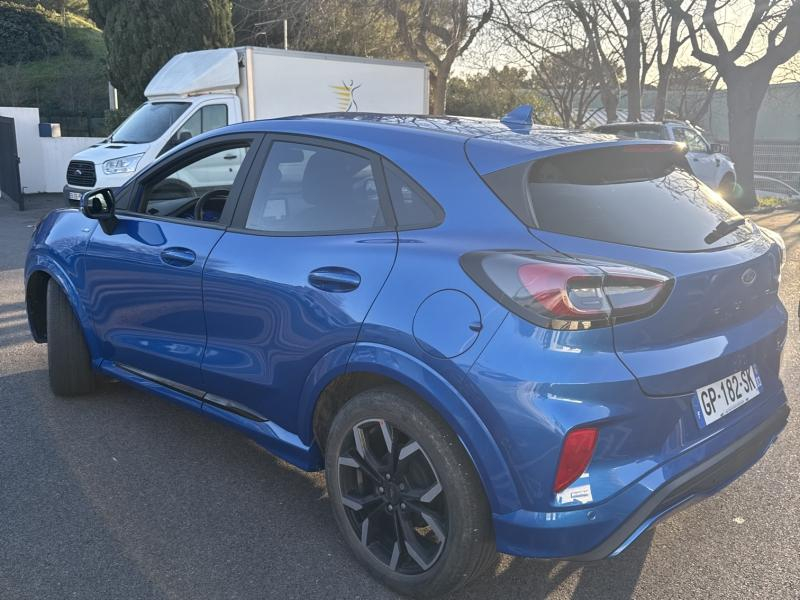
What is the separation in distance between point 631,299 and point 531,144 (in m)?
0.80

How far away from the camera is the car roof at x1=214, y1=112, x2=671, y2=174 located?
2.72 metres

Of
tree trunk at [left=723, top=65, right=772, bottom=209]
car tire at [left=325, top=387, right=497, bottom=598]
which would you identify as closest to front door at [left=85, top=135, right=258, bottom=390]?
car tire at [left=325, top=387, right=497, bottom=598]

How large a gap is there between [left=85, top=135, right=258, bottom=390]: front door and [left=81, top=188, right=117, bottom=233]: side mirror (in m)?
0.04

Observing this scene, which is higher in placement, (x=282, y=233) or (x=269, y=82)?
(x=269, y=82)

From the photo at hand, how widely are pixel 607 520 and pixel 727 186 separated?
50.0 ft

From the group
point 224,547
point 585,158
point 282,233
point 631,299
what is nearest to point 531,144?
point 585,158

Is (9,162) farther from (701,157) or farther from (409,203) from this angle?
(409,203)

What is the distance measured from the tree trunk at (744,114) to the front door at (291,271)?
15.2 meters

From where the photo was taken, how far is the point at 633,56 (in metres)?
17.6

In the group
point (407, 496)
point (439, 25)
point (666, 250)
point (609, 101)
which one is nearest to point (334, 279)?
point (407, 496)

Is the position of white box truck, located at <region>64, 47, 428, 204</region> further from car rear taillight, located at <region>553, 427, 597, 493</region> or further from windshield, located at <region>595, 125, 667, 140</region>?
car rear taillight, located at <region>553, 427, 597, 493</region>

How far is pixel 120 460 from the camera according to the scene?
12.5ft

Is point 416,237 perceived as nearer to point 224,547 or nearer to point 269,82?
point 224,547

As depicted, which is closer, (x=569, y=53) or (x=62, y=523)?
(x=62, y=523)
